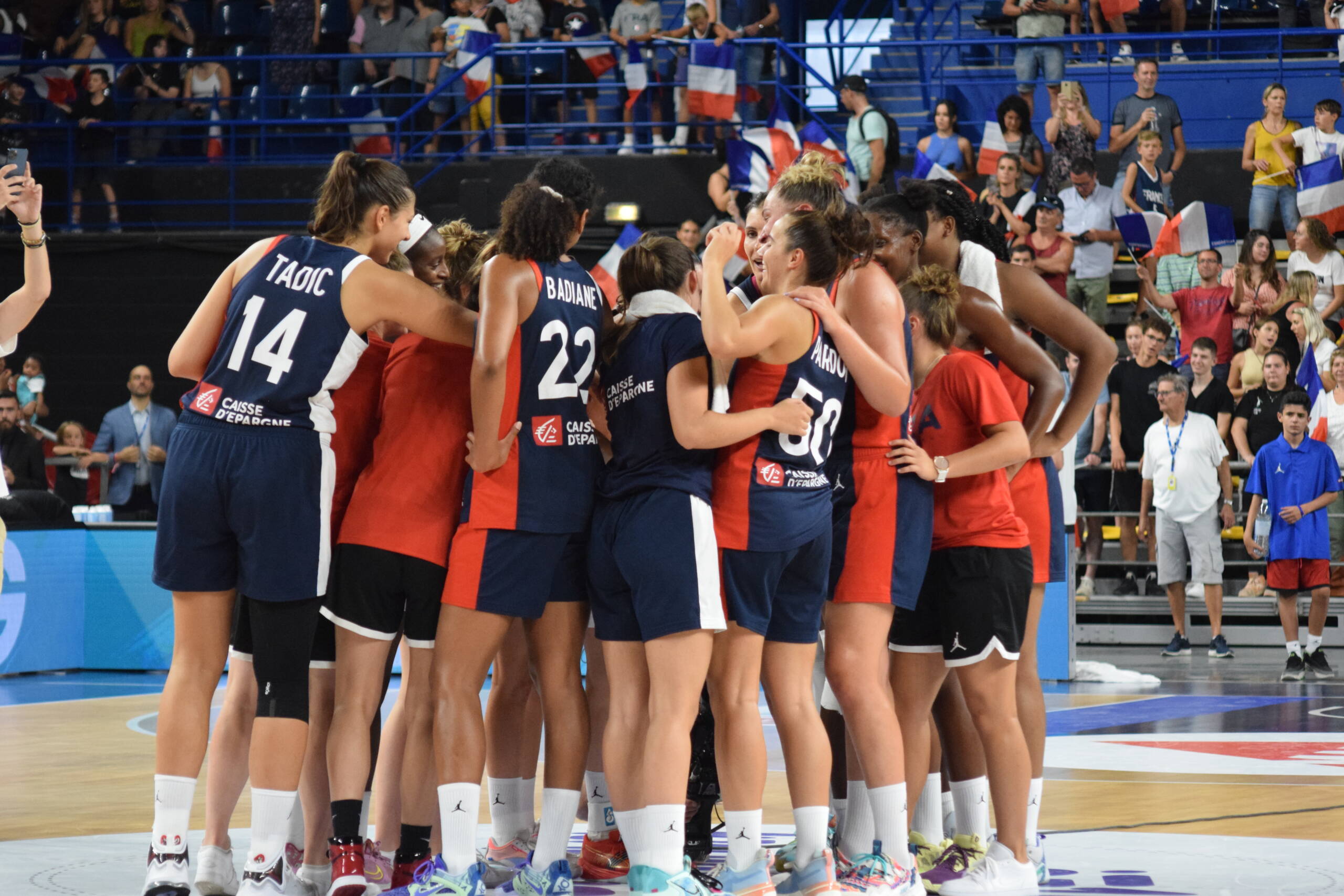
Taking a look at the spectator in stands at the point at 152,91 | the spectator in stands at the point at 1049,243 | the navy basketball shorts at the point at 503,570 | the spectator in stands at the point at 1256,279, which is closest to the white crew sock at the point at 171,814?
the navy basketball shorts at the point at 503,570

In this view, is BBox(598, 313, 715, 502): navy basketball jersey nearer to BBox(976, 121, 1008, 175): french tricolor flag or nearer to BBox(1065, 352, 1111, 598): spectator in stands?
BBox(1065, 352, 1111, 598): spectator in stands

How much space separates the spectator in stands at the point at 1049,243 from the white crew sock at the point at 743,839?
10019 mm

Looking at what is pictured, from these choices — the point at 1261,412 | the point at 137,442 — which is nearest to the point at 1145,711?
the point at 1261,412

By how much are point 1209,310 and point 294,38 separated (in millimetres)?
10089

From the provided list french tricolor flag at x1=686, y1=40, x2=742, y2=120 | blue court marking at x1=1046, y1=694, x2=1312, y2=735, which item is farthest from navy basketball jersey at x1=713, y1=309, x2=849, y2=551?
french tricolor flag at x1=686, y1=40, x2=742, y2=120

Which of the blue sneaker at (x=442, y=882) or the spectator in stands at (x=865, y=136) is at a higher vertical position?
the spectator in stands at (x=865, y=136)

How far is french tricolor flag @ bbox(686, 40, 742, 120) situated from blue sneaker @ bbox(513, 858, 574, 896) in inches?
465

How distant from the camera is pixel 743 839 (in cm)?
436

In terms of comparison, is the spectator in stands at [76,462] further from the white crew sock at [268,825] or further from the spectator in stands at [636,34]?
the white crew sock at [268,825]

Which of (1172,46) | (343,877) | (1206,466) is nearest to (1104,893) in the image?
(343,877)

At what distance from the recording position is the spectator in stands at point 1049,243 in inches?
542

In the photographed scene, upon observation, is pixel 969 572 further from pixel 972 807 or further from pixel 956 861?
pixel 956 861

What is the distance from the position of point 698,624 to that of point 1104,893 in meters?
1.47

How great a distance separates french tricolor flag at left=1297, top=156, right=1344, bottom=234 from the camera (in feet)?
46.8
